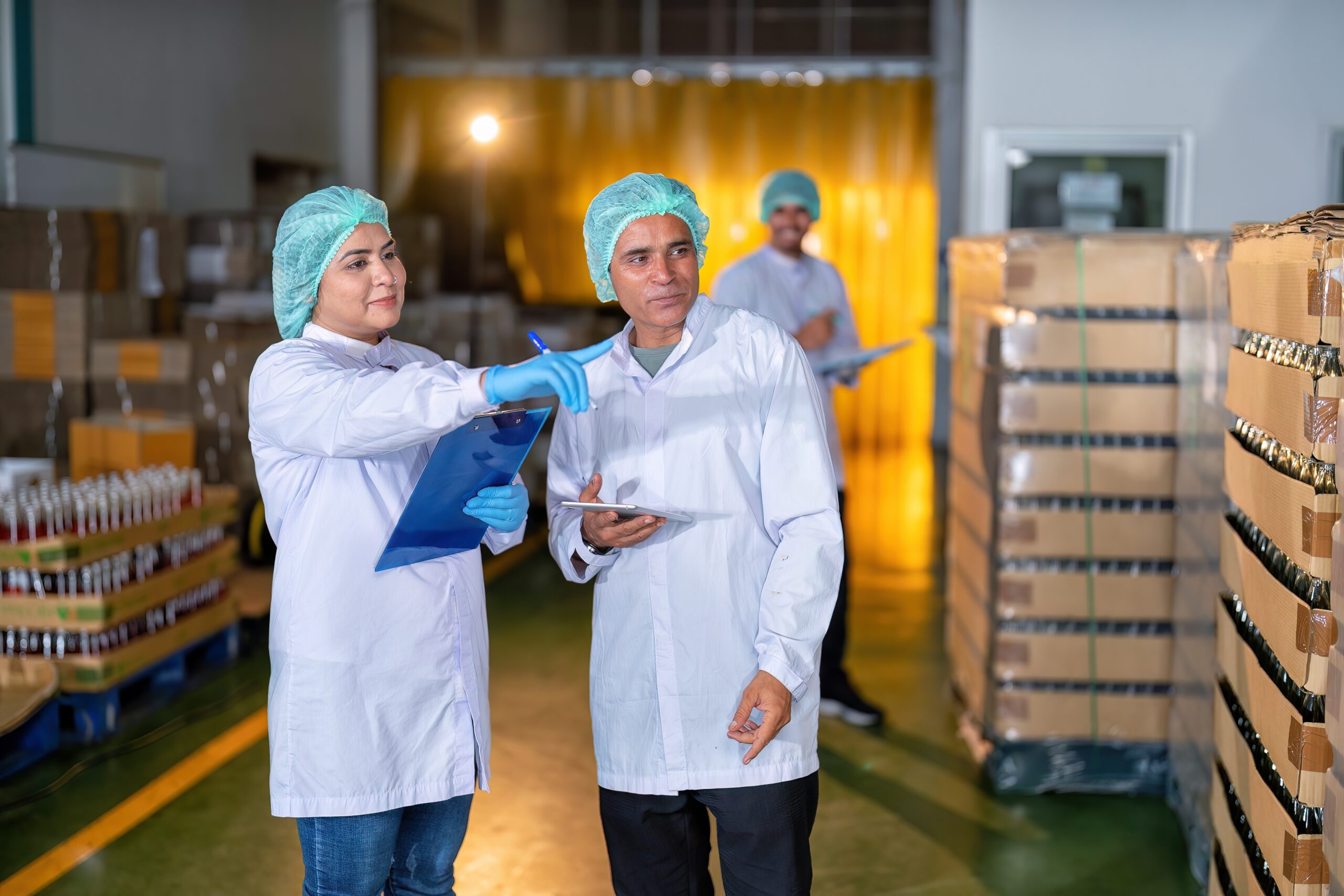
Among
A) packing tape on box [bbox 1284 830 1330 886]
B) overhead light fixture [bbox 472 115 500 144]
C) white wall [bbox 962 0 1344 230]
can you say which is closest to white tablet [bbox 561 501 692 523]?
packing tape on box [bbox 1284 830 1330 886]

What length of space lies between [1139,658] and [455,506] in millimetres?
2808

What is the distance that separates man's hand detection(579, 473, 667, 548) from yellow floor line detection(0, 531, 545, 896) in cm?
95

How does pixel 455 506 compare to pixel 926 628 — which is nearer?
pixel 455 506

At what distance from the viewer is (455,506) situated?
2.20 meters

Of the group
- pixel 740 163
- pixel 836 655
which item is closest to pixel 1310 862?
pixel 836 655

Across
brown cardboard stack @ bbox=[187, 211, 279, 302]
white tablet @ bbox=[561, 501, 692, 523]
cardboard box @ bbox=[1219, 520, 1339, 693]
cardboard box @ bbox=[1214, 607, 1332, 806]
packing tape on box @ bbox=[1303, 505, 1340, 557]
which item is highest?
brown cardboard stack @ bbox=[187, 211, 279, 302]

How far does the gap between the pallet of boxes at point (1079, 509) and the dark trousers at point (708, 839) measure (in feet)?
6.82

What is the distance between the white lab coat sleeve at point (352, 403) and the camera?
1.96 metres

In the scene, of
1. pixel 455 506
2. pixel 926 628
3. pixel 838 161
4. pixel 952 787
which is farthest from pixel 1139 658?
pixel 838 161

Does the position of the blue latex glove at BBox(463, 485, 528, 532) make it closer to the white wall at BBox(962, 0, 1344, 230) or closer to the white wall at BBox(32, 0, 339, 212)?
the white wall at BBox(962, 0, 1344, 230)

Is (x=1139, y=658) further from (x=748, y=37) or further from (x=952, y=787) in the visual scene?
(x=748, y=37)

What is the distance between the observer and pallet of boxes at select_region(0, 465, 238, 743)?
4715 millimetres

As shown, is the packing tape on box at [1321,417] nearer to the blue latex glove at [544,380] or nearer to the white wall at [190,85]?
the blue latex glove at [544,380]

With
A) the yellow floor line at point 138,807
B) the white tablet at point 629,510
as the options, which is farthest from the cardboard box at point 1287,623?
the yellow floor line at point 138,807
